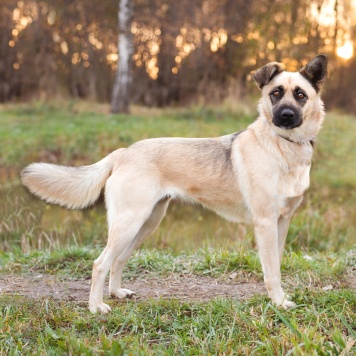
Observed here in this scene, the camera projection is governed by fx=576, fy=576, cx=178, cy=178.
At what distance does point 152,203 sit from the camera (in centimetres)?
430

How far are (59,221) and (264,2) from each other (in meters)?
12.6

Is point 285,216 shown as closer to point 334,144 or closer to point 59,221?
point 59,221

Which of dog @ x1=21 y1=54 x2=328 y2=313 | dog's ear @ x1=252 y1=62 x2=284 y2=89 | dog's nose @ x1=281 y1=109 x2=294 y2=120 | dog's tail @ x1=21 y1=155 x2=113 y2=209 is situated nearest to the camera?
dog's nose @ x1=281 y1=109 x2=294 y2=120

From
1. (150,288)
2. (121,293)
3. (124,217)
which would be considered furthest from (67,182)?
(150,288)

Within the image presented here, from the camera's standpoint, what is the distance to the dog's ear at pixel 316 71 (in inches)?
170

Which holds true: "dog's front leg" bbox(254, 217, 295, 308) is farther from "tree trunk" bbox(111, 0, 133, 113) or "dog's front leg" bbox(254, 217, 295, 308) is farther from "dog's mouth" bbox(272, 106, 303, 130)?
"tree trunk" bbox(111, 0, 133, 113)

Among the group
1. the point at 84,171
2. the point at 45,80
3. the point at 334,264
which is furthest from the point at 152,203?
the point at 45,80

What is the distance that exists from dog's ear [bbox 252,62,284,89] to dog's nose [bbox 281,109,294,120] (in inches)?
15.2

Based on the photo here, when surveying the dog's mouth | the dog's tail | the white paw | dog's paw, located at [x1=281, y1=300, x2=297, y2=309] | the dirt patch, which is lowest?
the dirt patch

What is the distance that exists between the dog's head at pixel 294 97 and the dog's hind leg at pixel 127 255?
1.11 m

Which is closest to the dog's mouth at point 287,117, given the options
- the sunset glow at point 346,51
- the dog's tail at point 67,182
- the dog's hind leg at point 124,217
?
the dog's hind leg at point 124,217

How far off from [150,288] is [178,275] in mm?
354

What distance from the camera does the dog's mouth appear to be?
13.5 ft

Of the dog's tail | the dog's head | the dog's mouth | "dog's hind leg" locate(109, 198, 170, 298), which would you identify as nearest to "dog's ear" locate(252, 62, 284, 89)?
the dog's head
